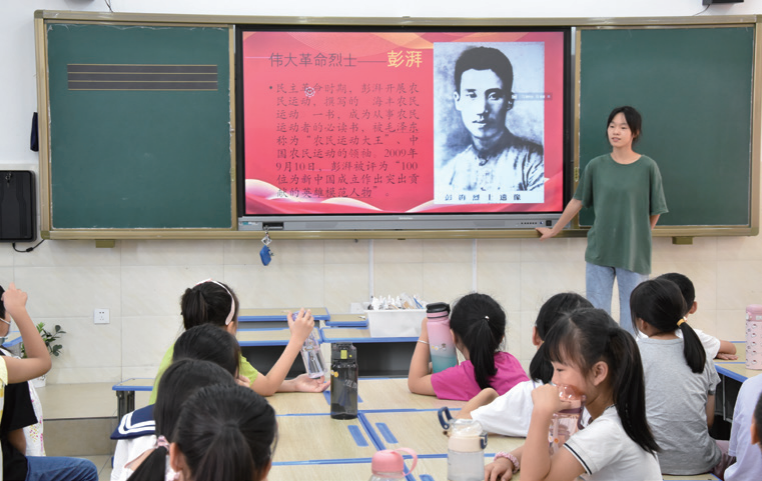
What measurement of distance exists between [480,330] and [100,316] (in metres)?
3.05

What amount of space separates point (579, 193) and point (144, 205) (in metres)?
2.59

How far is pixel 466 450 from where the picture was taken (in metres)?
1.64

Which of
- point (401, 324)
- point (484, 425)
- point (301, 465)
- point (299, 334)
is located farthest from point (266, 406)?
point (401, 324)

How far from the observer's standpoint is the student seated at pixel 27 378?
2.13 m

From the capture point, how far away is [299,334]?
2.47 meters

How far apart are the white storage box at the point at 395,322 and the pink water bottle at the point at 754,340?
52.9 inches

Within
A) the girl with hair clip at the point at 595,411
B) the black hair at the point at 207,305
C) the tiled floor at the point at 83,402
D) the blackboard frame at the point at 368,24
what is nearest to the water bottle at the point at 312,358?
the black hair at the point at 207,305

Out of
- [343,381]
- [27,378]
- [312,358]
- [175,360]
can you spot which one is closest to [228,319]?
[312,358]

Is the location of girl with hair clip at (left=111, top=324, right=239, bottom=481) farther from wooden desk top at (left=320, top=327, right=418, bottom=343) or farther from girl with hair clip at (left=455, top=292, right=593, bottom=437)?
wooden desk top at (left=320, top=327, right=418, bottom=343)

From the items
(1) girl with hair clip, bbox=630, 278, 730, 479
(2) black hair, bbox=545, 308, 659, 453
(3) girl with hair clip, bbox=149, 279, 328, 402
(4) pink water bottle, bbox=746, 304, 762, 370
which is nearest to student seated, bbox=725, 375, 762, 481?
(1) girl with hair clip, bbox=630, 278, 730, 479

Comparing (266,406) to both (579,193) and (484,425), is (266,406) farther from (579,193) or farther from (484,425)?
(579,193)

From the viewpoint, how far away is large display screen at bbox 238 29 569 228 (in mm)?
4680

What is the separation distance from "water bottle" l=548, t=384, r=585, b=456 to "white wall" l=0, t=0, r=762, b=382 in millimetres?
3214

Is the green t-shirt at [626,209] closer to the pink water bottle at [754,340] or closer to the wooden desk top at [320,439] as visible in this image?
the pink water bottle at [754,340]
